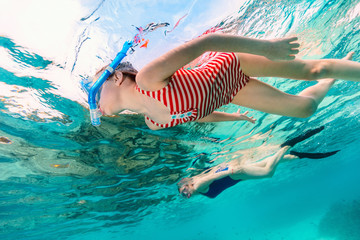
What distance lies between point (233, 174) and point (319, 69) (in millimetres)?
12385

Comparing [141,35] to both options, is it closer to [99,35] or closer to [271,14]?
[99,35]

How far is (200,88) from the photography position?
344 cm

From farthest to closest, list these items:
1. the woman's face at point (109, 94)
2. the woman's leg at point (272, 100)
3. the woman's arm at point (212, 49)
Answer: the woman's leg at point (272, 100) < the woman's face at point (109, 94) < the woman's arm at point (212, 49)

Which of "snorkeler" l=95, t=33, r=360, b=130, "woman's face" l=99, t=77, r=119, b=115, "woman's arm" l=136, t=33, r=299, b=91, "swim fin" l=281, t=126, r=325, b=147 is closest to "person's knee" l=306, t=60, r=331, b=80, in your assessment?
"snorkeler" l=95, t=33, r=360, b=130

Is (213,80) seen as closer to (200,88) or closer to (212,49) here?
(200,88)

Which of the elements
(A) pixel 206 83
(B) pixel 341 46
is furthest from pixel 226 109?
(A) pixel 206 83

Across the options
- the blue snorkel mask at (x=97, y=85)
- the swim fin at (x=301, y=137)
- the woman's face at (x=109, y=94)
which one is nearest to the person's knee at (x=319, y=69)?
the blue snorkel mask at (x=97, y=85)

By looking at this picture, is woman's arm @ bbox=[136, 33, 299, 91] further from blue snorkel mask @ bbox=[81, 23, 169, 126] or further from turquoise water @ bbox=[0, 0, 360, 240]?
turquoise water @ bbox=[0, 0, 360, 240]

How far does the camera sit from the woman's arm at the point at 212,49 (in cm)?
286

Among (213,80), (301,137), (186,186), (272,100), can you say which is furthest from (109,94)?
(301,137)

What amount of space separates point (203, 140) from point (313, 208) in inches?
4904

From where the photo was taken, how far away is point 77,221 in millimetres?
22281

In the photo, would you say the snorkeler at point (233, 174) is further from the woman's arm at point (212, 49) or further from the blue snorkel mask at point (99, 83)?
the blue snorkel mask at point (99, 83)

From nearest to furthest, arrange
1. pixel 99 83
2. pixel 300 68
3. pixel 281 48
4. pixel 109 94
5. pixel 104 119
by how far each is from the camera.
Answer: pixel 281 48, pixel 99 83, pixel 109 94, pixel 300 68, pixel 104 119
